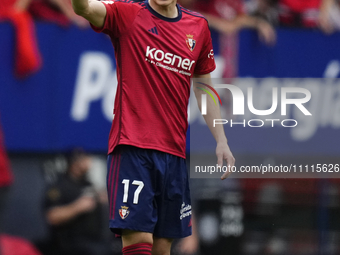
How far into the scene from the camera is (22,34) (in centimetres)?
552

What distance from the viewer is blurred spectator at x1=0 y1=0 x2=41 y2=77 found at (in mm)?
5496

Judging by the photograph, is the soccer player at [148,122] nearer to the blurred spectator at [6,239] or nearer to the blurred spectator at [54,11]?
the blurred spectator at [54,11]

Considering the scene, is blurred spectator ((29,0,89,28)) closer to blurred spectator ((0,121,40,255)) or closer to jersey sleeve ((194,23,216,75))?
blurred spectator ((0,121,40,255))

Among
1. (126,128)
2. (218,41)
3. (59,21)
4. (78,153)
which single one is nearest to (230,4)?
(218,41)

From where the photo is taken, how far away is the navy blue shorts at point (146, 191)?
2.67m

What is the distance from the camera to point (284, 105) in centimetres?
571

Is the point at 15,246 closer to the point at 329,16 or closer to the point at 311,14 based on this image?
the point at 311,14

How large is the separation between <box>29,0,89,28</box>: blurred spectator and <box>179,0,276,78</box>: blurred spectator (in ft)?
4.64

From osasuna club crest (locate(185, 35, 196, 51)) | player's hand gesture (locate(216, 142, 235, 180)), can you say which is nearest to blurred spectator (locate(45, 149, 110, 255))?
player's hand gesture (locate(216, 142, 235, 180))

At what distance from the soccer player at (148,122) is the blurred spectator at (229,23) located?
2773mm

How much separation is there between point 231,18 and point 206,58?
8.92ft

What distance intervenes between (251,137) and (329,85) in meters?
1.08

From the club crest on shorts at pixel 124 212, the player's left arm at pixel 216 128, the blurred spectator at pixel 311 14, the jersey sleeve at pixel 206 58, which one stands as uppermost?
the blurred spectator at pixel 311 14

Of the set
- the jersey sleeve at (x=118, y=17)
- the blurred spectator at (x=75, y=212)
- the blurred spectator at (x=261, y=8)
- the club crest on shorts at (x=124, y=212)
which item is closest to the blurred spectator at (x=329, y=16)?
the blurred spectator at (x=261, y=8)
